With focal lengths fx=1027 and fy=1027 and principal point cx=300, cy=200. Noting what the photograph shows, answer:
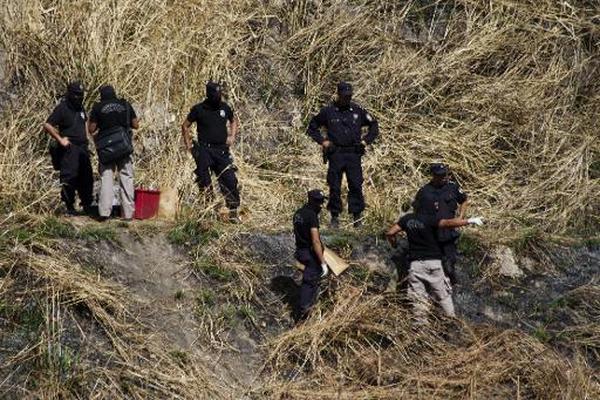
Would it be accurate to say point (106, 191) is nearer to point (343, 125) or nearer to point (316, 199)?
point (316, 199)

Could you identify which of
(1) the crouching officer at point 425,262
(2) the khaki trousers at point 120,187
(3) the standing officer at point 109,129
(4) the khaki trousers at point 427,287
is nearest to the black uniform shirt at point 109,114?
(3) the standing officer at point 109,129

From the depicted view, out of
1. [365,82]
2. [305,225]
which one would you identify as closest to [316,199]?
[305,225]

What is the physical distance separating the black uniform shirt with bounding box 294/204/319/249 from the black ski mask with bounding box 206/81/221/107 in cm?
207

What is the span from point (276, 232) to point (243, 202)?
1.73 m

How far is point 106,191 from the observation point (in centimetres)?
1105

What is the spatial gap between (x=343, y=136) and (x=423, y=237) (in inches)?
73.6

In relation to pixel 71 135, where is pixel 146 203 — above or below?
below

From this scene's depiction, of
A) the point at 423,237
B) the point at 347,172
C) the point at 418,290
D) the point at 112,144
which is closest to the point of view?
the point at 423,237

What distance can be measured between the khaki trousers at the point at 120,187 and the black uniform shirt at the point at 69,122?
444mm

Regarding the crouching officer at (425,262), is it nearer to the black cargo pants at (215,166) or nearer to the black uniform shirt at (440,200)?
the black uniform shirt at (440,200)

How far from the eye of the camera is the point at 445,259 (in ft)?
33.9

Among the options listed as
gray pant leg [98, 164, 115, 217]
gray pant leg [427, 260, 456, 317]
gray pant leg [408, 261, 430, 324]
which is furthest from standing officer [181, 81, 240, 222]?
gray pant leg [427, 260, 456, 317]

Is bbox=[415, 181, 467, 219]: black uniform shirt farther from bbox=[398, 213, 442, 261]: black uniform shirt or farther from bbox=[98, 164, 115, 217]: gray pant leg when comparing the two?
bbox=[98, 164, 115, 217]: gray pant leg

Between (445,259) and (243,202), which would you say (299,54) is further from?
(445,259)
